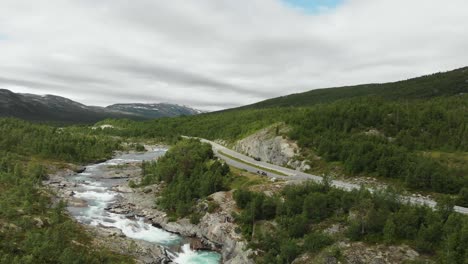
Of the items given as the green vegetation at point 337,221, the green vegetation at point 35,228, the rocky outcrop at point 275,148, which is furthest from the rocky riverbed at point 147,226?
the rocky outcrop at point 275,148

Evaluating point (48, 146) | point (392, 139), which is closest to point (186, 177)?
point (392, 139)

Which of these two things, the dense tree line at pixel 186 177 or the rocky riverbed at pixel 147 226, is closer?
the rocky riverbed at pixel 147 226

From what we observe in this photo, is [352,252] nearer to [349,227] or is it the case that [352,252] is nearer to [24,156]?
[349,227]

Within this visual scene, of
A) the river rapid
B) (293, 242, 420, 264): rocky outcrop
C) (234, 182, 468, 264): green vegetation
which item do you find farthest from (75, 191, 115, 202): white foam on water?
(293, 242, 420, 264): rocky outcrop

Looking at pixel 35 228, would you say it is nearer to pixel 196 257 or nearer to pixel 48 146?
pixel 196 257

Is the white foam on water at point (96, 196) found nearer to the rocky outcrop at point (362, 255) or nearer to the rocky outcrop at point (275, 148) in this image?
the rocky outcrop at point (275, 148)

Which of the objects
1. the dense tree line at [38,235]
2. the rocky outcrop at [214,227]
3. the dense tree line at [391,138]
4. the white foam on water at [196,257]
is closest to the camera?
the dense tree line at [38,235]

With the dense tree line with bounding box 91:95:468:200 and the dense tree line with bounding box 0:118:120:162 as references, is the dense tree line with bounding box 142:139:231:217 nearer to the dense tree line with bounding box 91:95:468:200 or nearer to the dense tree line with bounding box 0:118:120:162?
the dense tree line with bounding box 91:95:468:200
